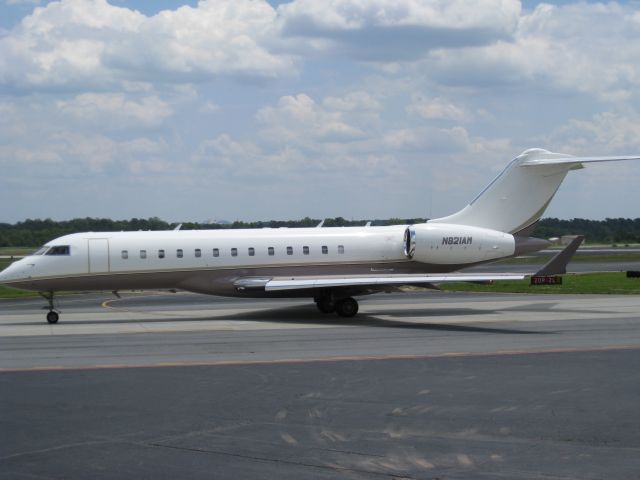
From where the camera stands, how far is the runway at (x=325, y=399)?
9.70 metres

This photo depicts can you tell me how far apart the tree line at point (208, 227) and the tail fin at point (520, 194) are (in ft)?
15.6

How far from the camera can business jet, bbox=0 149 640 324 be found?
26953mm

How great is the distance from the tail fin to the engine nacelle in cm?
102

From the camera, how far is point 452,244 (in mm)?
29016

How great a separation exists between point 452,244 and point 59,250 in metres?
13.3

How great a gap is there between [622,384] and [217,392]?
6.96 meters

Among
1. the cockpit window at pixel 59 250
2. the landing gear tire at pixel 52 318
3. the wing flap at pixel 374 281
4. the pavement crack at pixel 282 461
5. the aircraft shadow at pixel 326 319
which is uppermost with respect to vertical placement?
the cockpit window at pixel 59 250

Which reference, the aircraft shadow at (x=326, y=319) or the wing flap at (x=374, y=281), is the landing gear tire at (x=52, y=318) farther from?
the wing flap at (x=374, y=281)

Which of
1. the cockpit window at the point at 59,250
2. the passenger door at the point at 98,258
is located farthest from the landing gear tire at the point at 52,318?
the cockpit window at the point at 59,250

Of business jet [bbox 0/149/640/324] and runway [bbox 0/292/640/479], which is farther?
business jet [bbox 0/149/640/324]

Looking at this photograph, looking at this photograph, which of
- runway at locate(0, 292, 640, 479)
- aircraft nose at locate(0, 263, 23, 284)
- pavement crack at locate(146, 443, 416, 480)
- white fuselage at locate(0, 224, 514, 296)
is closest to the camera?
pavement crack at locate(146, 443, 416, 480)

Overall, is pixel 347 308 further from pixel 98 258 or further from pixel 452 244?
pixel 98 258

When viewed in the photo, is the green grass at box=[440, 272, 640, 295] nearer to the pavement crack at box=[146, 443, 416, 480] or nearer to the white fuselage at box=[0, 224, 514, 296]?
the white fuselage at box=[0, 224, 514, 296]

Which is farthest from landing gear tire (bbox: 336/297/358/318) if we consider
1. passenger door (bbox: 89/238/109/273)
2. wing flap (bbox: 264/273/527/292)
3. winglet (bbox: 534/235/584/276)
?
passenger door (bbox: 89/238/109/273)
